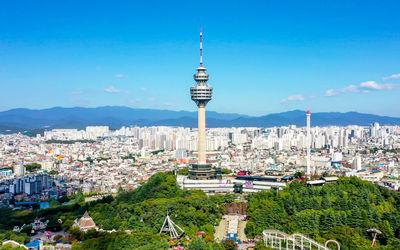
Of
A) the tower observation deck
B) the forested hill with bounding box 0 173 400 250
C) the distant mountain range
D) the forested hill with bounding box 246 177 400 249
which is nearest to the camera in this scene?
the forested hill with bounding box 0 173 400 250

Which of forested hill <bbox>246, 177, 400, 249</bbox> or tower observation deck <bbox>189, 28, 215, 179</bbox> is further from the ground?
tower observation deck <bbox>189, 28, 215, 179</bbox>

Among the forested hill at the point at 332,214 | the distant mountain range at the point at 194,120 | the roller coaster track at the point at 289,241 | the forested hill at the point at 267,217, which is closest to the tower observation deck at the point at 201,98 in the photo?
the forested hill at the point at 267,217

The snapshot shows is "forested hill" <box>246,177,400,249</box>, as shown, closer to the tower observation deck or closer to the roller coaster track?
the roller coaster track

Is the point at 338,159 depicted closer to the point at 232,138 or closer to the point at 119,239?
the point at 232,138

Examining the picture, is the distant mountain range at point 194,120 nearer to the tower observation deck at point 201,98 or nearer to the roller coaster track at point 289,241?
the tower observation deck at point 201,98

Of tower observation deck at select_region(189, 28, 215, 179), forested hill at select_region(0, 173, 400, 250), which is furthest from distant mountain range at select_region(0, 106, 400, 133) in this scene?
forested hill at select_region(0, 173, 400, 250)

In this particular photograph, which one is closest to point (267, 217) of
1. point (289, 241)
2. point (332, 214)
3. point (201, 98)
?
point (332, 214)

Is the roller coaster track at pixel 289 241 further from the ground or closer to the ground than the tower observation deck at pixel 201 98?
closer to the ground

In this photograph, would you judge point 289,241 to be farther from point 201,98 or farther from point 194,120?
point 194,120
